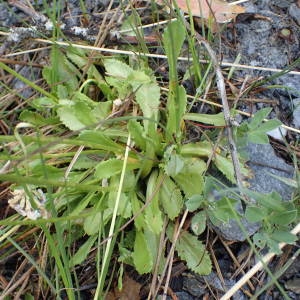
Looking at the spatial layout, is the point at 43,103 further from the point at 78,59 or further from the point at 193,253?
the point at 193,253

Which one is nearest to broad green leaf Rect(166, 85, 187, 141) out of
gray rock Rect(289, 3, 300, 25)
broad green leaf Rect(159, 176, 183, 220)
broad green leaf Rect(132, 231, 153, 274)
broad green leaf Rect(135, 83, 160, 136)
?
broad green leaf Rect(135, 83, 160, 136)

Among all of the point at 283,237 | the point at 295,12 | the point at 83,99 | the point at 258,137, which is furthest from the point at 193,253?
the point at 295,12

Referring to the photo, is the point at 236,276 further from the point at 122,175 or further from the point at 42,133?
the point at 42,133

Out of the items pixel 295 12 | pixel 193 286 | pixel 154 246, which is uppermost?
pixel 295 12

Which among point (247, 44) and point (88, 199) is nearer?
point (88, 199)

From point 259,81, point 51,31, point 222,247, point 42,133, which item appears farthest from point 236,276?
point 51,31
